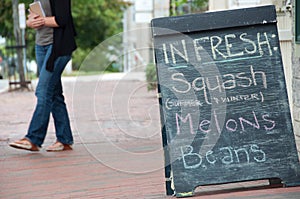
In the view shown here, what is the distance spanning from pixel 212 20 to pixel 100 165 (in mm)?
2343

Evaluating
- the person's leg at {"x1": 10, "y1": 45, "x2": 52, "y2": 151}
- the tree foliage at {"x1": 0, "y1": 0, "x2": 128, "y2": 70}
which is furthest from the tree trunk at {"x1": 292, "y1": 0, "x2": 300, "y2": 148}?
the tree foliage at {"x1": 0, "y1": 0, "x2": 128, "y2": 70}

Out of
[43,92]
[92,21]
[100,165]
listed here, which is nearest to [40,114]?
[43,92]

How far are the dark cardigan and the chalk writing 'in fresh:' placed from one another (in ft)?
8.25

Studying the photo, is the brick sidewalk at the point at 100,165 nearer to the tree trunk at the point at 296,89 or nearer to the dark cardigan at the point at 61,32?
the tree trunk at the point at 296,89

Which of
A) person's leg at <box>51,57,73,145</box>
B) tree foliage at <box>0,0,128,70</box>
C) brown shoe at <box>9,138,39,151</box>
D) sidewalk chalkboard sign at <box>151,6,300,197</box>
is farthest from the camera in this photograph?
tree foliage at <box>0,0,128,70</box>

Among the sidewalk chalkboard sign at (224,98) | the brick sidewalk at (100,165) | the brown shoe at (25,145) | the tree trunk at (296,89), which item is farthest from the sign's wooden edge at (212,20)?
A: the brown shoe at (25,145)

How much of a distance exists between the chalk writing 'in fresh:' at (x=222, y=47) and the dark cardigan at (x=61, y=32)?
2.51 meters

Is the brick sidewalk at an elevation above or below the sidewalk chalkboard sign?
below

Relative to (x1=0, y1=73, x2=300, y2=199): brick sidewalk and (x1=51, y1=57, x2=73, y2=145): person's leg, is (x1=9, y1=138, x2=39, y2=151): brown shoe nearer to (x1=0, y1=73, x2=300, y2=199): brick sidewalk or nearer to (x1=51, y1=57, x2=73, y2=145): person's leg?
(x1=0, y1=73, x2=300, y2=199): brick sidewalk

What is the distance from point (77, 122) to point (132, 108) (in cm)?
244

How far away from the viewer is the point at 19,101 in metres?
17.5

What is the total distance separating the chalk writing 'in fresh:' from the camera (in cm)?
600

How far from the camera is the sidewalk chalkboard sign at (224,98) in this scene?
594 cm

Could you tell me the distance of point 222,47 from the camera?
6.04 m
